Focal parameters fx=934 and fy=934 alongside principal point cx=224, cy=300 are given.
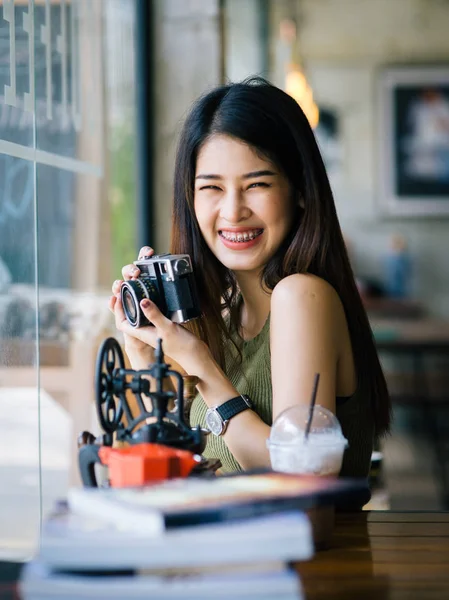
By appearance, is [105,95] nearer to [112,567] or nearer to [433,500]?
[112,567]

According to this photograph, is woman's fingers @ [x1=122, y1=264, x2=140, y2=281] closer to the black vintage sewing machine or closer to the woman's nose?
the woman's nose

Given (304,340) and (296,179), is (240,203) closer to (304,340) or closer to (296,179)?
(296,179)

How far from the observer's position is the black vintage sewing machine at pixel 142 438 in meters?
0.90

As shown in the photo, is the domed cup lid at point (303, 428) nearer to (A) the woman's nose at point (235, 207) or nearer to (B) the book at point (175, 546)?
(B) the book at point (175, 546)

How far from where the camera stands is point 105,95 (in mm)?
2889

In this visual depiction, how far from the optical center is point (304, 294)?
1.39 m

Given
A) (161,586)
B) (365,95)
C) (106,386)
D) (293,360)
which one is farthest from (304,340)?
(365,95)

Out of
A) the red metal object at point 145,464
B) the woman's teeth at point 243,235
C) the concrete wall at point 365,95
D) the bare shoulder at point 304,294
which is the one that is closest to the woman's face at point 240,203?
the woman's teeth at point 243,235

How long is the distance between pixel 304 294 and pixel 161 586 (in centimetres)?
72

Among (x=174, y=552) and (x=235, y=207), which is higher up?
(x=235, y=207)

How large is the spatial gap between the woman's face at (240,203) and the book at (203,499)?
26.3 inches

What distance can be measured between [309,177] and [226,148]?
5.5 inches

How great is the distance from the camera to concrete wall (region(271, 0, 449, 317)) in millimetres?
7242

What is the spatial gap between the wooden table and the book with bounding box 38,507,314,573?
0.18 m
